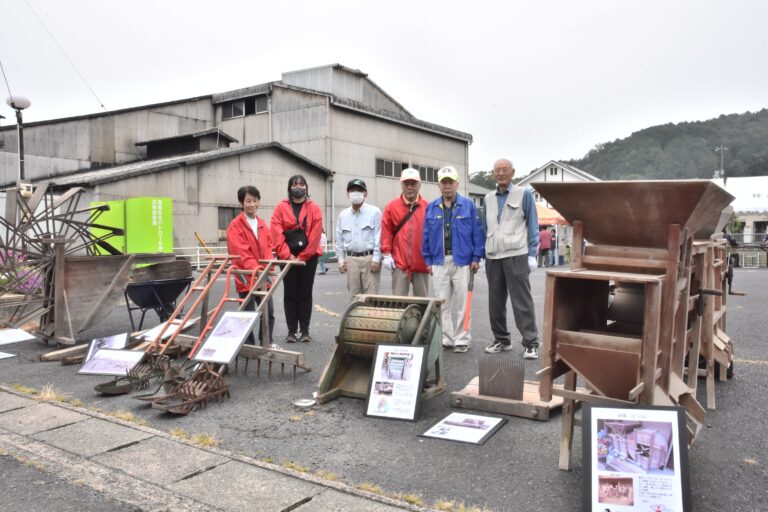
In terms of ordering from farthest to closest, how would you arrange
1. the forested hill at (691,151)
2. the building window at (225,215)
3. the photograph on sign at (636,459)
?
1. the forested hill at (691,151)
2. the building window at (225,215)
3. the photograph on sign at (636,459)

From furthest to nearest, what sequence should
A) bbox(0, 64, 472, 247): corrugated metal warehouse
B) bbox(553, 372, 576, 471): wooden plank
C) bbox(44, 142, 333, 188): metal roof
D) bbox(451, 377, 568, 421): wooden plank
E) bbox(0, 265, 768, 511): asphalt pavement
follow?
1. bbox(0, 64, 472, 247): corrugated metal warehouse
2. bbox(44, 142, 333, 188): metal roof
3. bbox(451, 377, 568, 421): wooden plank
4. bbox(553, 372, 576, 471): wooden plank
5. bbox(0, 265, 768, 511): asphalt pavement

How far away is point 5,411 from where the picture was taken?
15.0ft

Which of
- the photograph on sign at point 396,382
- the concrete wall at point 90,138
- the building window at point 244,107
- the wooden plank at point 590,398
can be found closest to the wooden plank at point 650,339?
the wooden plank at point 590,398

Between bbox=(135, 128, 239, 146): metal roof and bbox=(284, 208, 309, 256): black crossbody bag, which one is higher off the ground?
bbox=(135, 128, 239, 146): metal roof

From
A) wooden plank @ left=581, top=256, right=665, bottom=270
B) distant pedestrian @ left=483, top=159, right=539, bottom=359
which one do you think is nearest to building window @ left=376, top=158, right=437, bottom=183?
Answer: distant pedestrian @ left=483, top=159, right=539, bottom=359

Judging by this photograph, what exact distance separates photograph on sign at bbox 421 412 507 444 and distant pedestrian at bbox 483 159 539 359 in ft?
6.74

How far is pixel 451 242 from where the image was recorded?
6.36 m

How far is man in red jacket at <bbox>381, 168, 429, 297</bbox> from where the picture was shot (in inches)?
257

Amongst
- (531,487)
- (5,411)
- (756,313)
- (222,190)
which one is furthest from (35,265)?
(222,190)

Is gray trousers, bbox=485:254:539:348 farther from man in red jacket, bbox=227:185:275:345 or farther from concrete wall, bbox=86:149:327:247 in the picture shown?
concrete wall, bbox=86:149:327:247

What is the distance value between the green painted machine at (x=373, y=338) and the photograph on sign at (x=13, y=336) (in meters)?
5.05

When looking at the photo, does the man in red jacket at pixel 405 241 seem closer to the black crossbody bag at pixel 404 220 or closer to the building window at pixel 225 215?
the black crossbody bag at pixel 404 220

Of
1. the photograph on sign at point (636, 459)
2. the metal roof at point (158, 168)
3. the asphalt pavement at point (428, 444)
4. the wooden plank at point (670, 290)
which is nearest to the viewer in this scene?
the photograph on sign at point (636, 459)

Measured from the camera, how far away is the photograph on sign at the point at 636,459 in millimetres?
2598
